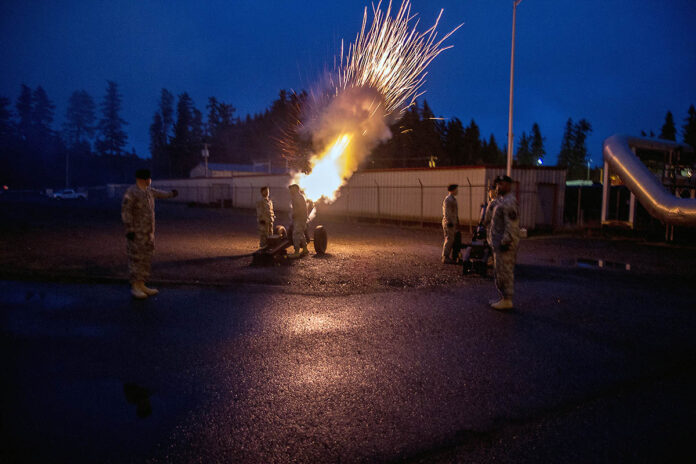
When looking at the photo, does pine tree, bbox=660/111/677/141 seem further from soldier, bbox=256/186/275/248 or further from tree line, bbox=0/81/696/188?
soldier, bbox=256/186/275/248

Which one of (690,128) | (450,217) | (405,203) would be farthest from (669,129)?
(450,217)

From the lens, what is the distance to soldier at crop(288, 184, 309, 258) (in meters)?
12.0

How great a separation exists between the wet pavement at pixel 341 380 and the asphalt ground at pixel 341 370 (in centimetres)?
2

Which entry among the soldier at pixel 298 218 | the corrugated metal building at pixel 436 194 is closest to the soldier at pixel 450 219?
the soldier at pixel 298 218

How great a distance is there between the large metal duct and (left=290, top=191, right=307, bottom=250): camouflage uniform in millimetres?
11864

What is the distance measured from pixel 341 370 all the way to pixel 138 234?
→ 16.2ft

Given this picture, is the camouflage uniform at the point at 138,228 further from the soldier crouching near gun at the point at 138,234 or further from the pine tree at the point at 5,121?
the pine tree at the point at 5,121

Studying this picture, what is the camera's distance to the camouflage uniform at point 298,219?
1203cm

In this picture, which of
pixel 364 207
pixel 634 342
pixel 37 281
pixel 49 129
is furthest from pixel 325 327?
pixel 49 129

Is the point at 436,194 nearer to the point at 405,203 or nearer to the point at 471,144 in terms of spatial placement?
the point at 405,203

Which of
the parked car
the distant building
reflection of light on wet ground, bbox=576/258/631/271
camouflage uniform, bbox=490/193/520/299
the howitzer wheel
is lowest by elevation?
reflection of light on wet ground, bbox=576/258/631/271

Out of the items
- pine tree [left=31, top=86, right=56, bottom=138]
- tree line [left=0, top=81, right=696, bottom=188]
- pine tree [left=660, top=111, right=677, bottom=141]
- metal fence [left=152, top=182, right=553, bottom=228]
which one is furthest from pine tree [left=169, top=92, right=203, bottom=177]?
pine tree [left=660, top=111, right=677, bottom=141]

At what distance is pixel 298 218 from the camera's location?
1213 centimetres

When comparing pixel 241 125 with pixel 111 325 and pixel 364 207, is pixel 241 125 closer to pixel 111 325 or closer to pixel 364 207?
pixel 364 207
